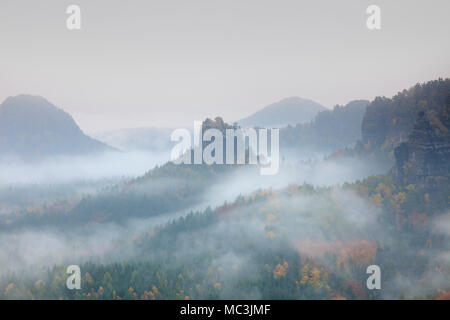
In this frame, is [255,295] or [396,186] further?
[396,186]

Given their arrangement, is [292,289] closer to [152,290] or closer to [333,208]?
[152,290]

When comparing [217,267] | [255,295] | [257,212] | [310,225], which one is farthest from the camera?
[257,212]

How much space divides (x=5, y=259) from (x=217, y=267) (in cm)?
11811

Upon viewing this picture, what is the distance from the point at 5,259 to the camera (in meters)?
180

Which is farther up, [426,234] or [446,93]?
[446,93]

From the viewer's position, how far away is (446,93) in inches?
6560

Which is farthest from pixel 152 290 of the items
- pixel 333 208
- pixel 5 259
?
pixel 5 259

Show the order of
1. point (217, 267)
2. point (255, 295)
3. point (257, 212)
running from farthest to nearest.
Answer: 1. point (257, 212)
2. point (217, 267)
3. point (255, 295)

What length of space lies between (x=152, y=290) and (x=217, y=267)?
26554 millimetres
